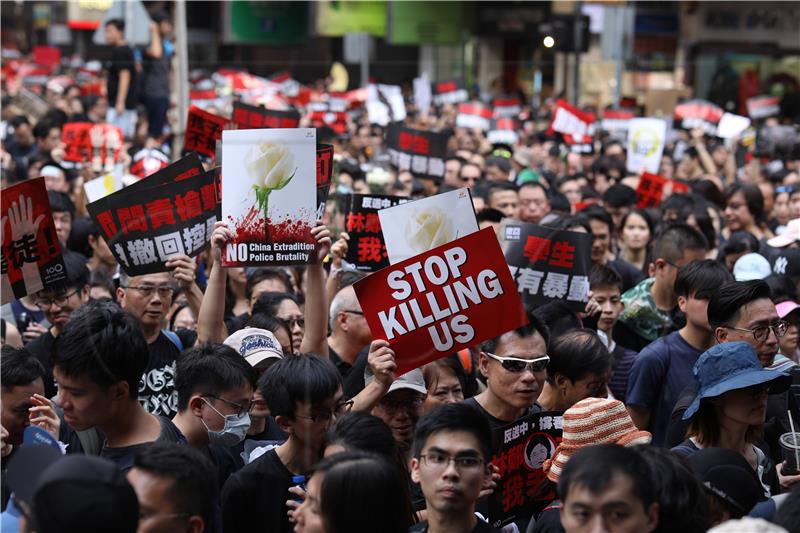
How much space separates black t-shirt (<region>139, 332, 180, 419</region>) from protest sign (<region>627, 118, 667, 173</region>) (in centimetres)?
957

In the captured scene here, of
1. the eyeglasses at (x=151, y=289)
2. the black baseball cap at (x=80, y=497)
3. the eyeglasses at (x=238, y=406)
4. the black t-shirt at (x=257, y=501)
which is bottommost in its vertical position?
the black t-shirt at (x=257, y=501)

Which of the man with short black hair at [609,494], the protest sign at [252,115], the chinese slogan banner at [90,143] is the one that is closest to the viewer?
the man with short black hair at [609,494]

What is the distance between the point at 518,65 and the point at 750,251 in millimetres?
27383

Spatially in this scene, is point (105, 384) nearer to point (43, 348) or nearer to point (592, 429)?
point (592, 429)

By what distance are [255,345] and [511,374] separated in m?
1.19

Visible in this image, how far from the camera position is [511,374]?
499cm

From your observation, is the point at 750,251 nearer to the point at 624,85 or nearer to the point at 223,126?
the point at 223,126

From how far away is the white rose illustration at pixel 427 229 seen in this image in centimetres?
582

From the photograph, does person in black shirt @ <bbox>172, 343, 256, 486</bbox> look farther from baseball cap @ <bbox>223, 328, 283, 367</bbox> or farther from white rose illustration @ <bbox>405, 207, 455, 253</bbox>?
white rose illustration @ <bbox>405, 207, 455, 253</bbox>

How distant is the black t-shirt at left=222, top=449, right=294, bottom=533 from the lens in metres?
4.27

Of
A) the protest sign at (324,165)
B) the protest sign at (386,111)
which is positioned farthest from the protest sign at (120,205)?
the protest sign at (386,111)

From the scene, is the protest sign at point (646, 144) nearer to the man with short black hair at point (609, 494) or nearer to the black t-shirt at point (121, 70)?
the black t-shirt at point (121, 70)

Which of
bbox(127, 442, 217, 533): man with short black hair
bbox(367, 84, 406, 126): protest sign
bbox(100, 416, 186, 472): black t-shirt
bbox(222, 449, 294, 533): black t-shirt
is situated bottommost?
bbox(367, 84, 406, 126): protest sign

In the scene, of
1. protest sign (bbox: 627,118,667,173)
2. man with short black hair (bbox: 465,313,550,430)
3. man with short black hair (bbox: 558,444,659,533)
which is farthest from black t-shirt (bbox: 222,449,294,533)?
protest sign (bbox: 627,118,667,173)
